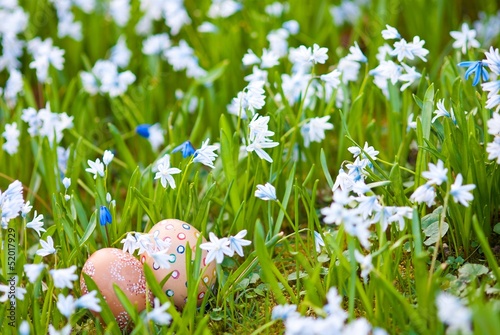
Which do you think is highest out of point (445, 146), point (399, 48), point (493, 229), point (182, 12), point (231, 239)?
point (182, 12)

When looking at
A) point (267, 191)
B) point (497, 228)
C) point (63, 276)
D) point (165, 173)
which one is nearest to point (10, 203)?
point (63, 276)

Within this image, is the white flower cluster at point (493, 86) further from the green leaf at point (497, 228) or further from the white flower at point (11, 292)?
the white flower at point (11, 292)

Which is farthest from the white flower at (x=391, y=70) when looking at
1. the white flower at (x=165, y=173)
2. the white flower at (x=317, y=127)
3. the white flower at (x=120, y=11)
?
the white flower at (x=120, y=11)

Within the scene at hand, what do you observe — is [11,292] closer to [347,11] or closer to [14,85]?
[14,85]

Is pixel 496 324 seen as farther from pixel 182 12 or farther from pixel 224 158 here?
pixel 182 12

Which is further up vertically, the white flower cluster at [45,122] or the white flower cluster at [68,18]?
the white flower cluster at [68,18]

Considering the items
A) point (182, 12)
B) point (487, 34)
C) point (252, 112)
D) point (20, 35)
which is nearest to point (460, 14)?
point (487, 34)
